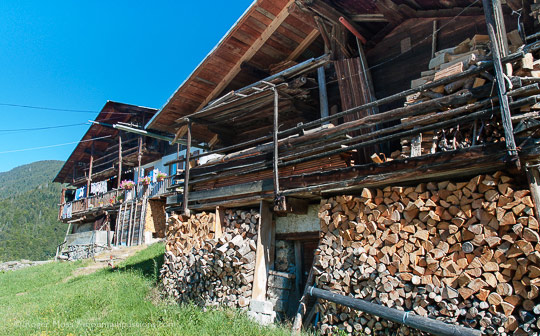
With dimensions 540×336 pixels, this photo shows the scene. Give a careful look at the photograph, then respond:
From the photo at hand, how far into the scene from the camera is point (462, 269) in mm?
5270

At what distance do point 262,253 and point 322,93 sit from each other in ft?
13.5

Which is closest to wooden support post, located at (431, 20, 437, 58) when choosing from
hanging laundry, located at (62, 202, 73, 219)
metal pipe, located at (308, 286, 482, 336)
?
metal pipe, located at (308, 286, 482, 336)

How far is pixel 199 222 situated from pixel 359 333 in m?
5.15

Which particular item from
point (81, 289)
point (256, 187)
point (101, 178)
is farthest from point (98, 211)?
point (256, 187)

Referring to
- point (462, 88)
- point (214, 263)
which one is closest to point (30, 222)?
point (214, 263)

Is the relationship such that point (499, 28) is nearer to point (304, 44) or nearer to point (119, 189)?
point (304, 44)

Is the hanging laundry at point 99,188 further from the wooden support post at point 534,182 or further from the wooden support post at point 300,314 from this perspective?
the wooden support post at point 534,182

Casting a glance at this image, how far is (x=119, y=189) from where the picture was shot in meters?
24.6

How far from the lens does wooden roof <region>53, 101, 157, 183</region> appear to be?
25203mm

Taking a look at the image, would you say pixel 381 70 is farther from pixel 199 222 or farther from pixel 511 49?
pixel 199 222

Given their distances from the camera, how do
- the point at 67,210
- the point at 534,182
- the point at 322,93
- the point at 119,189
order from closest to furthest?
the point at 534,182, the point at 322,93, the point at 119,189, the point at 67,210

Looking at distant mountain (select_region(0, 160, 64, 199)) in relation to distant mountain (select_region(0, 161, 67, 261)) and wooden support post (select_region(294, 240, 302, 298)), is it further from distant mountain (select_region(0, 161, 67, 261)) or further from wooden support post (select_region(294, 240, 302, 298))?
wooden support post (select_region(294, 240, 302, 298))

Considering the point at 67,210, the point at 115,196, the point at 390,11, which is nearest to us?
the point at 390,11

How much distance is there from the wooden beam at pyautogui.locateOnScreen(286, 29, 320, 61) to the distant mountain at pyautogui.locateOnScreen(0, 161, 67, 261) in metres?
34.3
